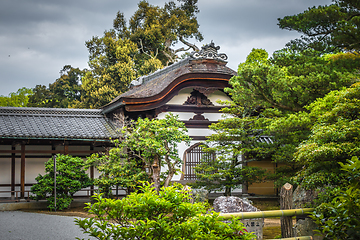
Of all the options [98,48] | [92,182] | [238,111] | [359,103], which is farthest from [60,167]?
[98,48]

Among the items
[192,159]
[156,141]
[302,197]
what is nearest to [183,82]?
[192,159]

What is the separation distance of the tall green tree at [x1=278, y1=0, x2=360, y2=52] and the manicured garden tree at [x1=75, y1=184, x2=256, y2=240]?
27.6 ft

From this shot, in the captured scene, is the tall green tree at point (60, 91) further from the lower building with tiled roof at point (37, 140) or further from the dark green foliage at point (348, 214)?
the dark green foliage at point (348, 214)

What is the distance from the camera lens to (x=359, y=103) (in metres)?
6.73

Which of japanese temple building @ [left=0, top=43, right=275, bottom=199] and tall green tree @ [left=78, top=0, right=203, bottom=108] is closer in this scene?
japanese temple building @ [left=0, top=43, right=275, bottom=199]

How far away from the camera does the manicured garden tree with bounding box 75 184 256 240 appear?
12.7 feet

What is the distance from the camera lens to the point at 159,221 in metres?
3.87

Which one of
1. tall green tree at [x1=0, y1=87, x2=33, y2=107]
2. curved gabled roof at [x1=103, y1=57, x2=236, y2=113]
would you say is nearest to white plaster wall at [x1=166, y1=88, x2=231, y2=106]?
curved gabled roof at [x1=103, y1=57, x2=236, y2=113]

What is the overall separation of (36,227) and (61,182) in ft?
10.2

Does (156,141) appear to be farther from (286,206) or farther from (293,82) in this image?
(286,206)

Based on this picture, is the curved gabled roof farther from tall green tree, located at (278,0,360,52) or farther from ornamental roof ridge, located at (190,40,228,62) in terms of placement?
tall green tree, located at (278,0,360,52)

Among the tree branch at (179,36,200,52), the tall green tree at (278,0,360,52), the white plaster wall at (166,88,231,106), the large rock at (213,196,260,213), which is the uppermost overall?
the tree branch at (179,36,200,52)

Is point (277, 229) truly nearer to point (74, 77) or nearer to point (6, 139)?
point (6, 139)

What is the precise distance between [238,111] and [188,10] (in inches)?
893
